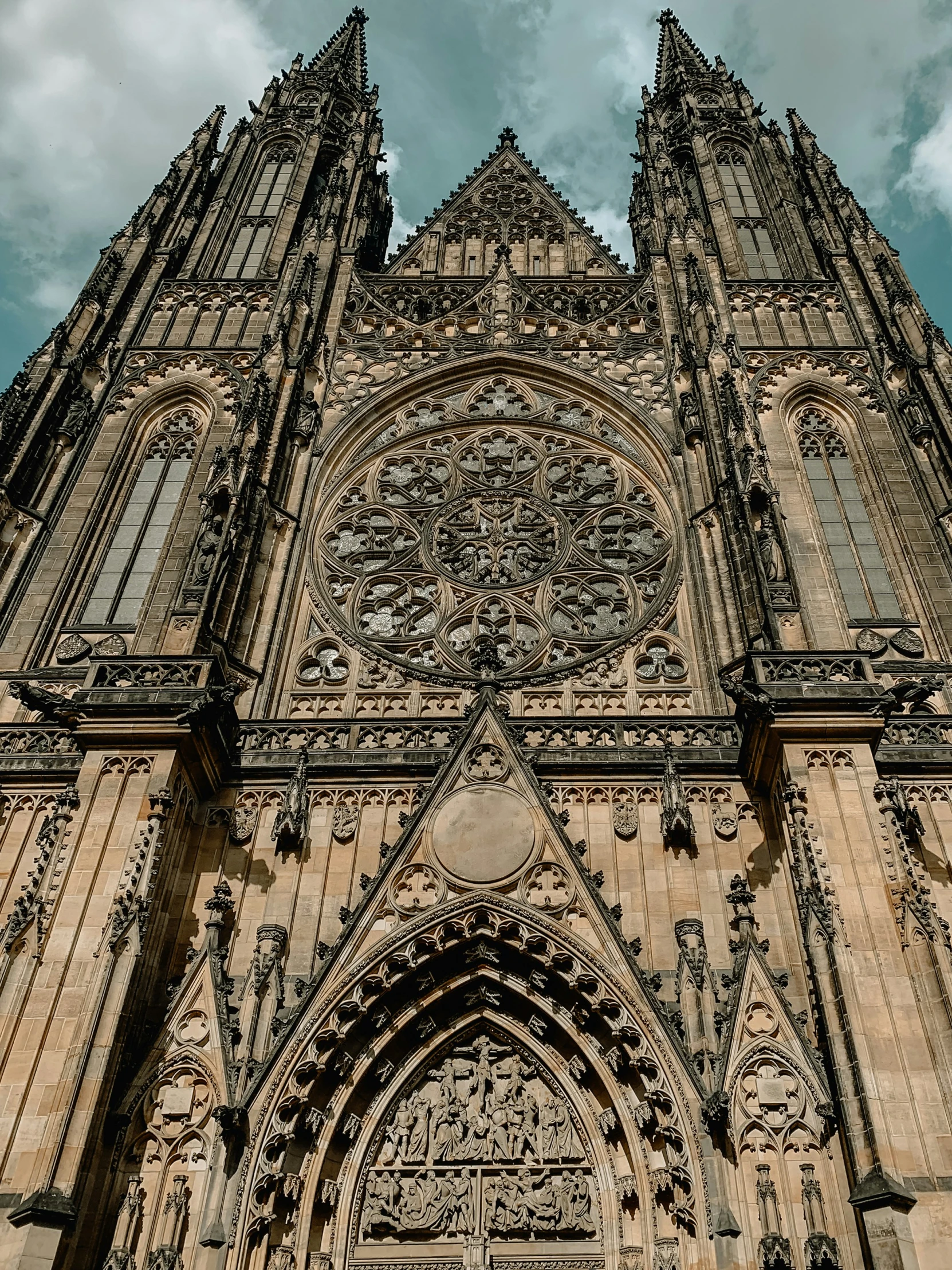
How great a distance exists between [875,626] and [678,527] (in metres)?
3.05

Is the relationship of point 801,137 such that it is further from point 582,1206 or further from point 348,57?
point 582,1206

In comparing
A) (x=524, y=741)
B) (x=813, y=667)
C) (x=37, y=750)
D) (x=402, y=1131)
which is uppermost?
(x=813, y=667)

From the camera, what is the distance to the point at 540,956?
10.5m

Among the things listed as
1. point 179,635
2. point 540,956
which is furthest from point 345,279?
point 540,956

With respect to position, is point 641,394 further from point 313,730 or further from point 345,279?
point 313,730

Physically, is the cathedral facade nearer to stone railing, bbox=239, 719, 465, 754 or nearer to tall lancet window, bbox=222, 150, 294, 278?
stone railing, bbox=239, 719, 465, 754

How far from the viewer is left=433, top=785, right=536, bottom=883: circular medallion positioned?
36.1 ft

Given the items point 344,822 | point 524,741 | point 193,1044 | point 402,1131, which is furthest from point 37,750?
point 402,1131

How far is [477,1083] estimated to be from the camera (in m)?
10.4

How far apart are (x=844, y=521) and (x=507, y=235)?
977cm

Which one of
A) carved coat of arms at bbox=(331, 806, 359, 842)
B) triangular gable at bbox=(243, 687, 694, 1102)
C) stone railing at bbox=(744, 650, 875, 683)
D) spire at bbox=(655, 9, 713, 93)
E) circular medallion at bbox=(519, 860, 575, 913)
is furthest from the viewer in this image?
spire at bbox=(655, 9, 713, 93)

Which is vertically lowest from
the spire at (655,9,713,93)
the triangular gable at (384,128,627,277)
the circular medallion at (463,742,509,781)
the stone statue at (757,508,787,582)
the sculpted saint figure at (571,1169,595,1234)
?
the sculpted saint figure at (571,1169,595,1234)

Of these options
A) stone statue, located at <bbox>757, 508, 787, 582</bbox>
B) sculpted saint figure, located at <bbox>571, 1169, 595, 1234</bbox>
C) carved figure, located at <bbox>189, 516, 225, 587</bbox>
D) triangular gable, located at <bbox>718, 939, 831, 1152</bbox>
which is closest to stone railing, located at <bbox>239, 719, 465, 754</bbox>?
carved figure, located at <bbox>189, 516, 225, 587</bbox>

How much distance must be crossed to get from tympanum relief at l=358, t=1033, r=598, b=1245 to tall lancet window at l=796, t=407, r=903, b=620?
7513 mm
